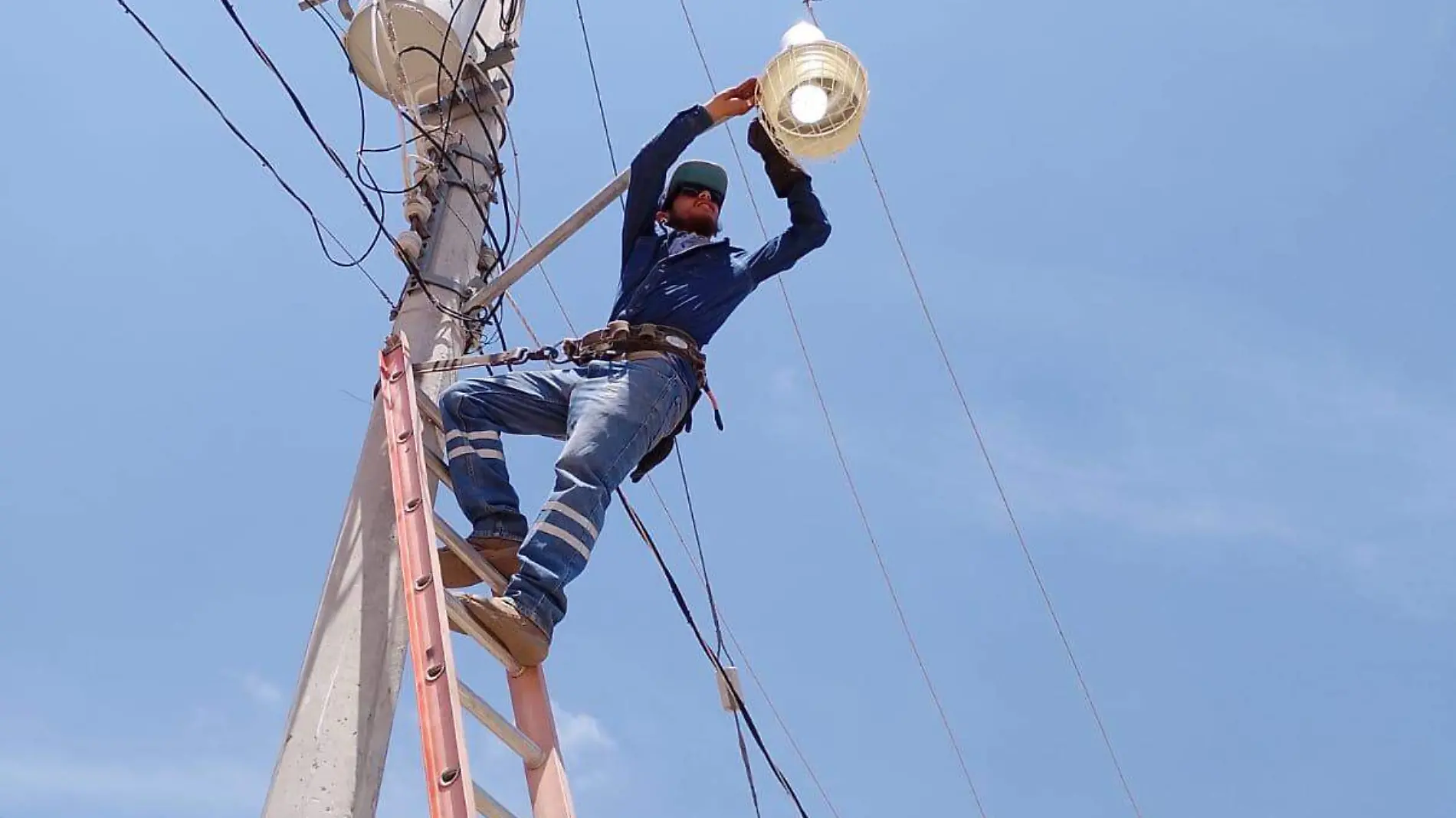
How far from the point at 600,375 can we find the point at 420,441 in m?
0.69

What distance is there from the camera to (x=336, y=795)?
3.33 meters

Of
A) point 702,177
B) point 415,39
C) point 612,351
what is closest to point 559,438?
point 612,351

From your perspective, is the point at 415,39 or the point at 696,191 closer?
the point at 696,191

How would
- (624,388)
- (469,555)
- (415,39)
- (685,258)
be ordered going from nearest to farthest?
(469,555)
(624,388)
(685,258)
(415,39)

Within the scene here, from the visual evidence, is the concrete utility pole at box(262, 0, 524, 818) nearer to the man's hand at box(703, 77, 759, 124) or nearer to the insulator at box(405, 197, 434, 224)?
the insulator at box(405, 197, 434, 224)

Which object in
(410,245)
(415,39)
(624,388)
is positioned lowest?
(624,388)

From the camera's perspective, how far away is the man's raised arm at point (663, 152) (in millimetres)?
4770

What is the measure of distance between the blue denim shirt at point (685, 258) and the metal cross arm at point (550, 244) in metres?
0.06

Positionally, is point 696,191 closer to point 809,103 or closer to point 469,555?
point 809,103

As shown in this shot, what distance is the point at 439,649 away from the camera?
11.3 ft

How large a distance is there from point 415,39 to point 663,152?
5.73 feet

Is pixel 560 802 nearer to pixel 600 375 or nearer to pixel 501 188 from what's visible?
pixel 600 375

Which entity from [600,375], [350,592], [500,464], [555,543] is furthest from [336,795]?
[600,375]

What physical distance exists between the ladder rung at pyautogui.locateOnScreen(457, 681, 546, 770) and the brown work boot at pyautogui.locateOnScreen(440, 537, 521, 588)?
0.51m
